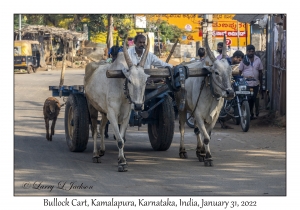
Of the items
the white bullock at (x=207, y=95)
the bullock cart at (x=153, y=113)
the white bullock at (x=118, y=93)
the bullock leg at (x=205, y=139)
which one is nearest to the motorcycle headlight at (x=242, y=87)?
the bullock cart at (x=153, y=113)

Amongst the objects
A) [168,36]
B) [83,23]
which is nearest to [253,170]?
[168,36]

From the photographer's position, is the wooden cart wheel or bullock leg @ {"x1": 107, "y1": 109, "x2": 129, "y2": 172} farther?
the wooden cart wheel

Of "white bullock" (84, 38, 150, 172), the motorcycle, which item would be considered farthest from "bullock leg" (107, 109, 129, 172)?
the motorcycle

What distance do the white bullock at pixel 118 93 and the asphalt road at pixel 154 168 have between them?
19.2 inches

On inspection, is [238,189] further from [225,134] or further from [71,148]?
[225,134]

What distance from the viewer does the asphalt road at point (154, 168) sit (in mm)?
6797


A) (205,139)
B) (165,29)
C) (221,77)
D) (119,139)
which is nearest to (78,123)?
(119,139)

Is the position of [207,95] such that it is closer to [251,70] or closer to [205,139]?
[205,139]

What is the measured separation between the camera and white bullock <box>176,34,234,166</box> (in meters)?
8.07

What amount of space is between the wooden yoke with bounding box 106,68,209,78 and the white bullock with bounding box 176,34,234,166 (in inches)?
3.8

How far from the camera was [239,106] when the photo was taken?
1198cm

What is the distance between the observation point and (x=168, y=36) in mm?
33719

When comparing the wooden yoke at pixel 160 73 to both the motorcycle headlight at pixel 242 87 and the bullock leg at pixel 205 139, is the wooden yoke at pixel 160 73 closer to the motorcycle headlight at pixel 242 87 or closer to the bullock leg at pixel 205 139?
the bullock leg at pixel 205 139

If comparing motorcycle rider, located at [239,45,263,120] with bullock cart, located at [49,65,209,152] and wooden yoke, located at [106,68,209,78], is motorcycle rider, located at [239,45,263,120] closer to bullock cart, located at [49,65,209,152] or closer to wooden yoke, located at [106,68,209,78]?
bullock cart, located at [49,65,209,152]
